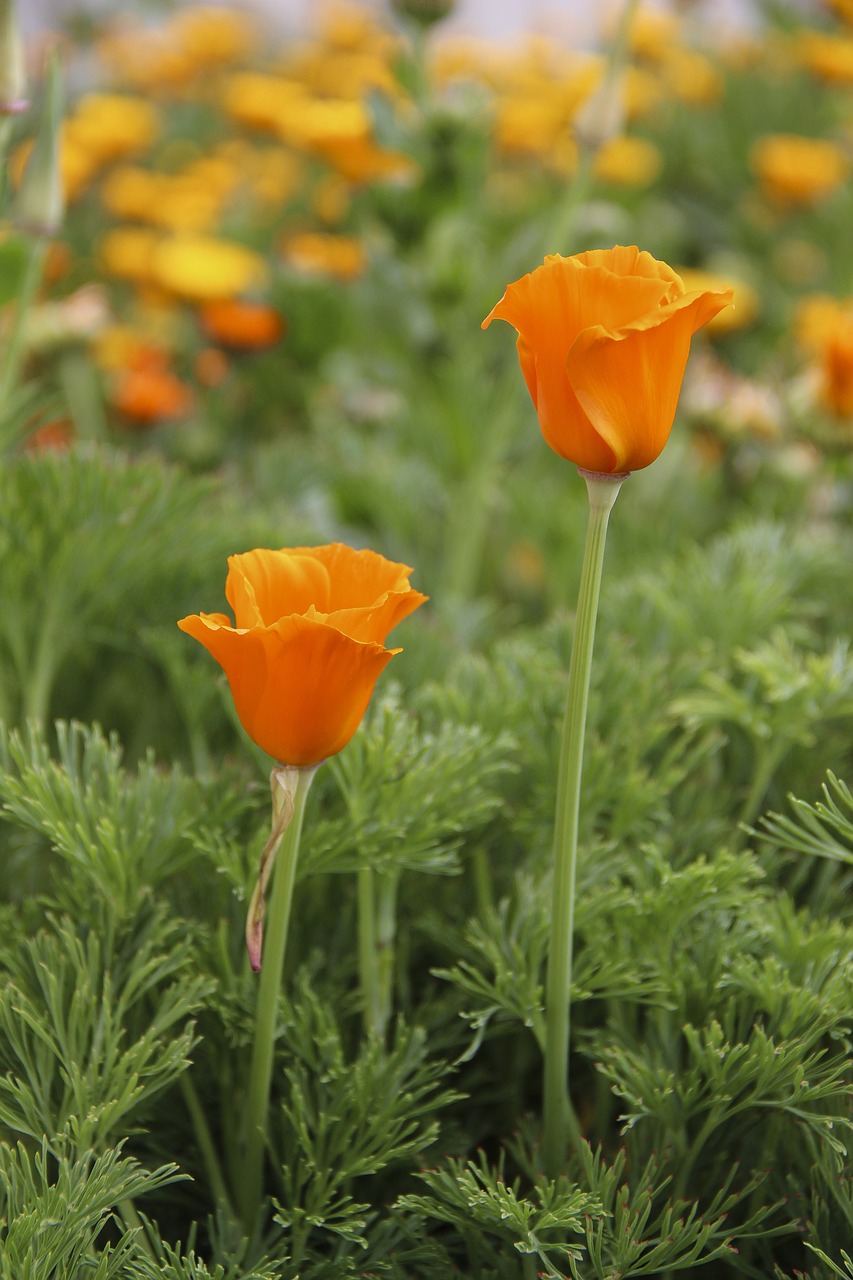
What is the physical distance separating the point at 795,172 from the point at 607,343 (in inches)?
49.8

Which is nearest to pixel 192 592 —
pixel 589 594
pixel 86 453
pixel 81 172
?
pixel 86 453

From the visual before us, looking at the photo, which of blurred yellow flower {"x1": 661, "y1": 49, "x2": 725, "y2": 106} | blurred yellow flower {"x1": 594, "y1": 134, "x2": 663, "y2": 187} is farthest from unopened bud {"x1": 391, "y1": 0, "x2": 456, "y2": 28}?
blurred yellow flower {"x1": 661, "y1": 49, "x2": 725, "y2": 106}

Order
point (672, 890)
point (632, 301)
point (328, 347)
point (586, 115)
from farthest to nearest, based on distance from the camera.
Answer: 1. point (328, 347)
2. point (586, 115)
3. point (672, 890)
4. point (632, 301)

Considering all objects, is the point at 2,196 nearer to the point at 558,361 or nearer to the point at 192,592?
the point at 192,592

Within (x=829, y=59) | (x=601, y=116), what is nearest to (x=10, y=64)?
(x=601, y=116)

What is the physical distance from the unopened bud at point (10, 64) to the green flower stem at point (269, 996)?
412mm

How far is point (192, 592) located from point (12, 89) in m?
0.27

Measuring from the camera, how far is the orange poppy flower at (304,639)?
14.0 inches

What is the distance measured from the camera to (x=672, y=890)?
0.47 meters

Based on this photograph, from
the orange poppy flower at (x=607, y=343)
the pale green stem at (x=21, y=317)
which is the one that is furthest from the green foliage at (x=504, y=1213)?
the pale green stem at (x=21, y=317)

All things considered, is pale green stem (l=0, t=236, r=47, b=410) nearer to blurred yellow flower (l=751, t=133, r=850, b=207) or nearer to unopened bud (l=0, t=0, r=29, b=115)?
unopened bud (l=0, t=0, r=29, b=115)

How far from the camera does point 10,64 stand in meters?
0.60

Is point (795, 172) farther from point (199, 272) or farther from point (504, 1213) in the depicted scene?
point (504, 1213)

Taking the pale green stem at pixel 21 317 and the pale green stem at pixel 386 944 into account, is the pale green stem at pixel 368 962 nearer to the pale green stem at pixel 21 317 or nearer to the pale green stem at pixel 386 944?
the pale green stem at pixel 386 944
